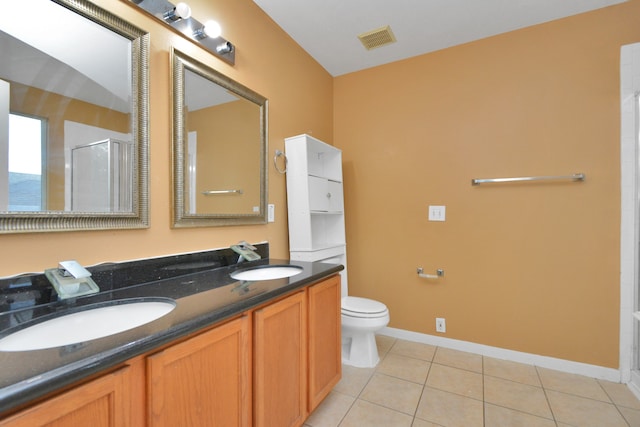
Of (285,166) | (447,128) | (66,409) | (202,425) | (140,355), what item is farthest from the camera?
(447,128)

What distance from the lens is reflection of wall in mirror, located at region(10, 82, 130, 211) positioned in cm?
94

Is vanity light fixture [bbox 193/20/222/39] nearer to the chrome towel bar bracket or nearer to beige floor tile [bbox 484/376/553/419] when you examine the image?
the chrome towel bar bracket

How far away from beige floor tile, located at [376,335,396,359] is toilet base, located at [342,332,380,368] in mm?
166

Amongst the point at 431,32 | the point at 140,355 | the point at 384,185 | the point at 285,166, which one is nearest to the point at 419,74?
the point at 431,32

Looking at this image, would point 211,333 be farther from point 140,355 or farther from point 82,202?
point 82,202

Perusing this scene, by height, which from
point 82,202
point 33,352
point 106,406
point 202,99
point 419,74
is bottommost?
point 106,406

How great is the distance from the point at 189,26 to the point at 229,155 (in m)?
0.66

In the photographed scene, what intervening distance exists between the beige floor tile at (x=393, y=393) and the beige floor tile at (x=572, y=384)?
2.86 ft

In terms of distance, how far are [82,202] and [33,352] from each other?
627 millimetres

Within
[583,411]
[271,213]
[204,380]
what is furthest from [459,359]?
[204,380]

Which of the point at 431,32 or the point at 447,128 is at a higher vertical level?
the point at 431,32

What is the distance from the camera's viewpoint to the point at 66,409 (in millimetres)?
575

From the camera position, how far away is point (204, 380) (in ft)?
2.88

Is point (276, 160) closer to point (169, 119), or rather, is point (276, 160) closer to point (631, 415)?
point (169, 119)
